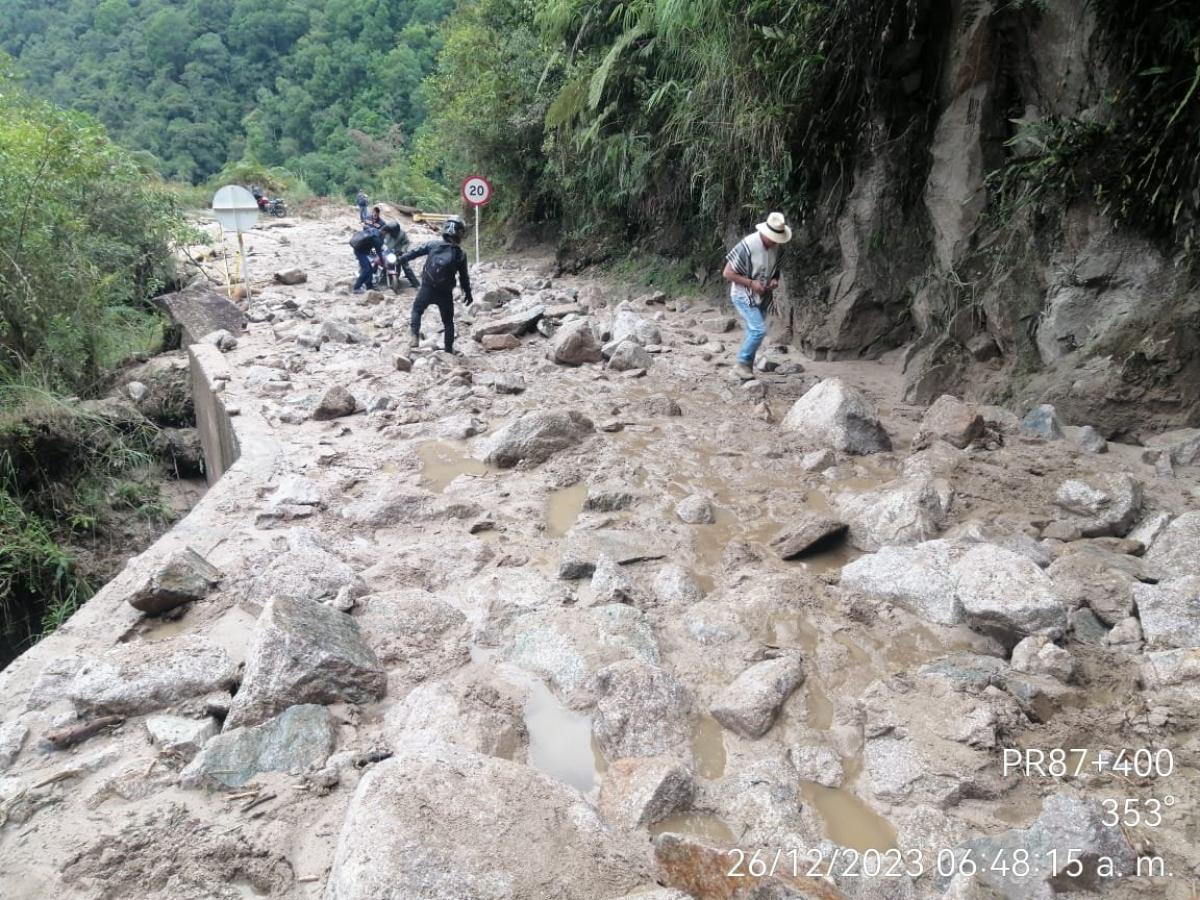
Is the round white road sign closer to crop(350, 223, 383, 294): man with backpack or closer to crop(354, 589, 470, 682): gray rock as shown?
crop(350, 223, 383, 294): man with backpack

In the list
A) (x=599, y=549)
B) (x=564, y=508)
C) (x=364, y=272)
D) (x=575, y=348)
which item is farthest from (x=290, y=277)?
(x=599, y=549)

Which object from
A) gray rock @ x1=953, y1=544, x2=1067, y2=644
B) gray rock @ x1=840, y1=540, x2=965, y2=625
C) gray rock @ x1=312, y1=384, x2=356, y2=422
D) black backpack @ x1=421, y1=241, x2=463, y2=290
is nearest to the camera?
gray rock @ x1=953, y1=544, x2=1067, y2=644

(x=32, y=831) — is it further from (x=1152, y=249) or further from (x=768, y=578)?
(x=1152, y=249)

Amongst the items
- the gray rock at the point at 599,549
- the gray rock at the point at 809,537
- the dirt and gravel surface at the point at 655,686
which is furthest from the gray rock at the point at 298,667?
the gray rock at the point at 809,537

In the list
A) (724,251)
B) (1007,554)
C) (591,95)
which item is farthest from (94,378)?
(1007,554)

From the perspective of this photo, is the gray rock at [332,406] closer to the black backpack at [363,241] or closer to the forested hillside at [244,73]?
the black backpack at [363,241]

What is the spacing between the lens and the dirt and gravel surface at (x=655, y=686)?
1993 millimetres

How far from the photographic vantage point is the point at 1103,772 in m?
2.29

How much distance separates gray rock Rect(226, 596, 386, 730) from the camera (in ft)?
8.58

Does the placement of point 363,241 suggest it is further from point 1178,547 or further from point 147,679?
point 1178,547

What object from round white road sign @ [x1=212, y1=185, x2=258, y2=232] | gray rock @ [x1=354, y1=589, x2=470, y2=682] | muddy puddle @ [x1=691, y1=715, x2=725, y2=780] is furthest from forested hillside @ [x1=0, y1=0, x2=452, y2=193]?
muddy puddle @ [x1=691, y1=715, x2=725, y2=780]

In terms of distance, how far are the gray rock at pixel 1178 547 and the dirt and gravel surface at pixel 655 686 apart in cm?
2

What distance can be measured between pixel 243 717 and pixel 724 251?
8.81m

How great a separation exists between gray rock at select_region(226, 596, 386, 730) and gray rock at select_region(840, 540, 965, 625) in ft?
7.16
